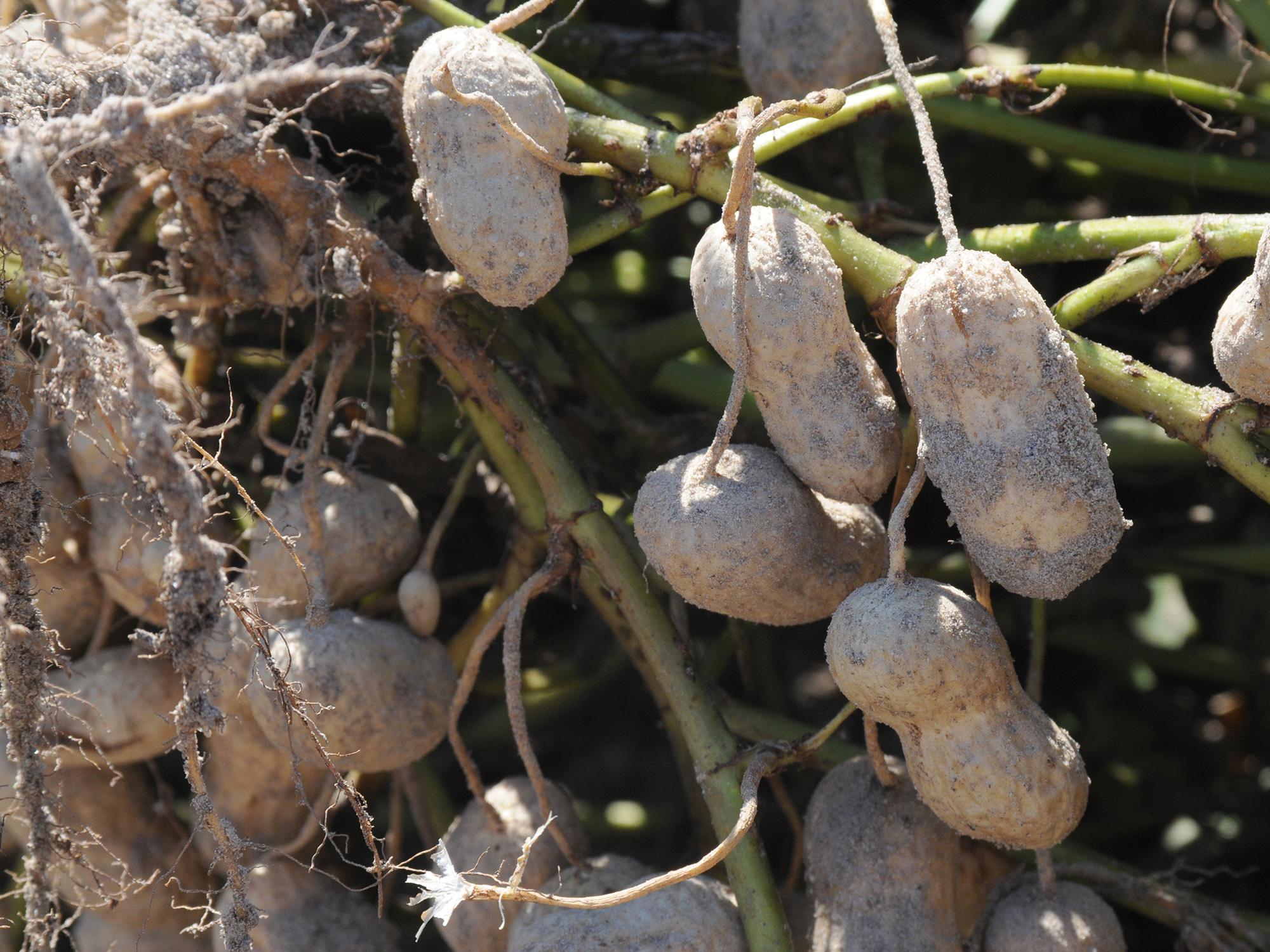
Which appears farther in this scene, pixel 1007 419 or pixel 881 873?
pixel 881 873

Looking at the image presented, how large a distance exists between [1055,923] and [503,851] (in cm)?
36

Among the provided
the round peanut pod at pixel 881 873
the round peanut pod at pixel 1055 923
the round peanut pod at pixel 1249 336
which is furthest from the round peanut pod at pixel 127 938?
the round peanut pod at pixel 1249 336

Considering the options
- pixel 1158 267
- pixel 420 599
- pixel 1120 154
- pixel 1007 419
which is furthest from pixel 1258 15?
pixel 420 599

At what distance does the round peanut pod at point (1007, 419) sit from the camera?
63 cm

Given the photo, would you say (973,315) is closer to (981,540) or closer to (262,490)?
(981,540)

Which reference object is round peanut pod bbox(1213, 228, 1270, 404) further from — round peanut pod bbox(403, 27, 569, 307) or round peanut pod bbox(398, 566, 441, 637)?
round peanut pod bbox(398, 566, 441, 637)

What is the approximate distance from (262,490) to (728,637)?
1.37 ft

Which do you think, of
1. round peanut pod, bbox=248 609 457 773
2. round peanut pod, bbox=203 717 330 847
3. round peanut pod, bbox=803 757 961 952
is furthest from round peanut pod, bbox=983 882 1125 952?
round peanut pod, bbox=203 717 330 847

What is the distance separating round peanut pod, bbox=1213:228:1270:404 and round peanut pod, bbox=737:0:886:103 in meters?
0.38

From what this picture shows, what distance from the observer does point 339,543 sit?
88 cm

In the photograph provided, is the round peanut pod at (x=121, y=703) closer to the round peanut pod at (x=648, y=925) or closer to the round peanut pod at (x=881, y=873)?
the round peanut pod at (x=648, y=925)

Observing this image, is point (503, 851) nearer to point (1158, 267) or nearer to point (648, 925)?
point (648, 925)

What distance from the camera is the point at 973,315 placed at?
2.08 ft

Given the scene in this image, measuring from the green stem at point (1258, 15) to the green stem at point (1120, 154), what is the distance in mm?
146
